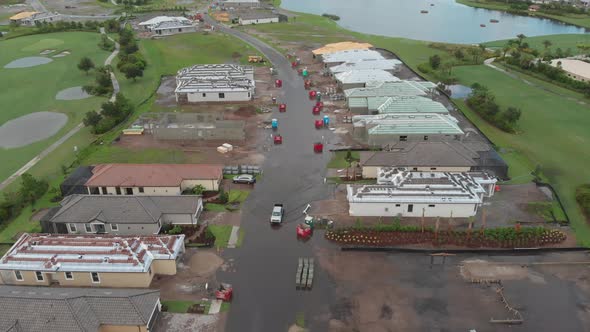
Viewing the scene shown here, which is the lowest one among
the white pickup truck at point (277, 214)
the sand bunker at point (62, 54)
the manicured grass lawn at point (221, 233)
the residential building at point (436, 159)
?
the manicured grass lawn at point (221, 233)

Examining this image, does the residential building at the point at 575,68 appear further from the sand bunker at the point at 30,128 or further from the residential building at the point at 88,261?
the sand bunker at the point at 30,128

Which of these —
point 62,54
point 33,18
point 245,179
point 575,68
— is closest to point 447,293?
point 245,179

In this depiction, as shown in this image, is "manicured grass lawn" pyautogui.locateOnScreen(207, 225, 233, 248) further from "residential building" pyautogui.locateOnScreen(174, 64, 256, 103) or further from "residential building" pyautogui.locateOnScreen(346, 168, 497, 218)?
"residential building" pyautogui.locateOnScreen(174, 64, 256, 103)

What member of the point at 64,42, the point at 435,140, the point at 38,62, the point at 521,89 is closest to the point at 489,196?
the point at 435,140

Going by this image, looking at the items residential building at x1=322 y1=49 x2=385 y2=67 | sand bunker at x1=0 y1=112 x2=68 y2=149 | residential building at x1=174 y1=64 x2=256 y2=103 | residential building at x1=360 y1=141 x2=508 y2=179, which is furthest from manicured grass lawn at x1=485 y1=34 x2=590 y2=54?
sand bunker at x1=0 y1=112 x2=68 y2=149

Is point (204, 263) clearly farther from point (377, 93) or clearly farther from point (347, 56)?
point (347, 56)

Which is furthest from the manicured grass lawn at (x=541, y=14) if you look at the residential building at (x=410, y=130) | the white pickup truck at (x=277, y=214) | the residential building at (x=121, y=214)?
the residential building at (x=121, y=214)
